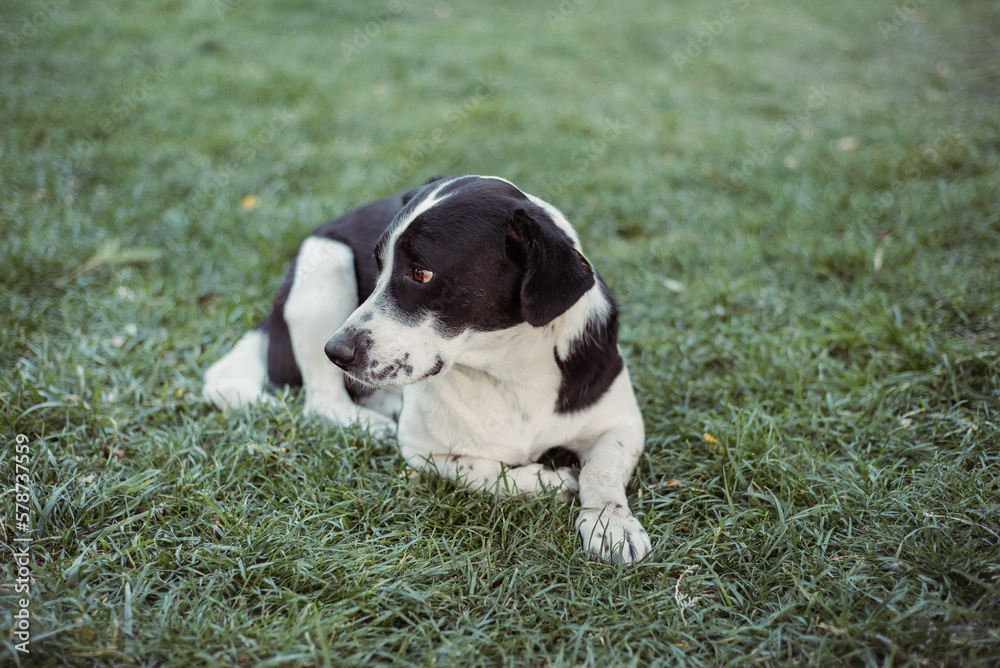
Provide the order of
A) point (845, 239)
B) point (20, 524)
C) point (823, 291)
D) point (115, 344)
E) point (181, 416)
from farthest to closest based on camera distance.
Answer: point (845, 239) < point (823, 291) < point (115, 344) < point (181, 416) < point (20, 524)

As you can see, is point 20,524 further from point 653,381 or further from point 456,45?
point 456,45

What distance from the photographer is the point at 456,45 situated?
790 cm

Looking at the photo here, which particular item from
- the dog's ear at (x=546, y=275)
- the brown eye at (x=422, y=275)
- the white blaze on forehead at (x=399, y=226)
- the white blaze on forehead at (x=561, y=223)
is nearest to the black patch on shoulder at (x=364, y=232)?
the white blaze on forehead at (x=399, y=226)

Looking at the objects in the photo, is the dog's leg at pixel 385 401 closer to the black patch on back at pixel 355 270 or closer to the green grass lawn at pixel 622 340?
the black patch on back at pixel 355 270

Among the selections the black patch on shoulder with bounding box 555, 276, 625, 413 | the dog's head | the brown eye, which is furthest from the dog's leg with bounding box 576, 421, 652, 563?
the brown eye

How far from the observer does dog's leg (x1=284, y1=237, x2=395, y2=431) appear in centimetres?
292

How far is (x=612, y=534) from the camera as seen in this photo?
2158mm

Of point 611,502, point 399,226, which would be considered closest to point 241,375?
point 399,226

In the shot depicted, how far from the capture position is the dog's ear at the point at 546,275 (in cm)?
208

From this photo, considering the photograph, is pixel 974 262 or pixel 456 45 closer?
pixel 974 262

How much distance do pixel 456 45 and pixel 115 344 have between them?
5875 mm

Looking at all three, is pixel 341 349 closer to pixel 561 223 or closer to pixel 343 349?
pixel 343 349

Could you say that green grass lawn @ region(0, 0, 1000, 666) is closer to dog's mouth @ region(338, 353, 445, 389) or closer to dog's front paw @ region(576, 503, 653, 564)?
dog's front paw @ region(576, 503, 653, 564)

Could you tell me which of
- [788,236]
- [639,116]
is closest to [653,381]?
[788,236]
